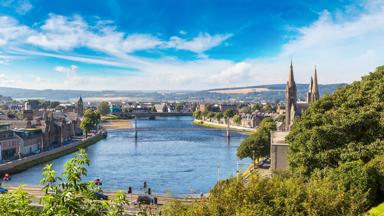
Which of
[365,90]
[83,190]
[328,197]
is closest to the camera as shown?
[83,190]

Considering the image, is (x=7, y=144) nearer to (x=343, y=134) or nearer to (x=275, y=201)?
(x=343, y=134)

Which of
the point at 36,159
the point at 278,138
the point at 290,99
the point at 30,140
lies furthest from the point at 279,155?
the point at 290,99

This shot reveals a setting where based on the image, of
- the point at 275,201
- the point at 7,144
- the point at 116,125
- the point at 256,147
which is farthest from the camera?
the point at 116,125

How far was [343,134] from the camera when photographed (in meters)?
24.8

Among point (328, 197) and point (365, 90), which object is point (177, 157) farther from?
point (328, 197)

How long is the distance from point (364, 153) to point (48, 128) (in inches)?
2213

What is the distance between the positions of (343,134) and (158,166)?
31536 millimetres

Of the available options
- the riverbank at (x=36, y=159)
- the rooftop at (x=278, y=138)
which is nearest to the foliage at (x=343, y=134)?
the rooftop at (x=278, y=138)

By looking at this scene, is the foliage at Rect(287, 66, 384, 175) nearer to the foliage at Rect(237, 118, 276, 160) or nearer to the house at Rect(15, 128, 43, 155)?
the foliage at Rect(237, 118, 276, 160)

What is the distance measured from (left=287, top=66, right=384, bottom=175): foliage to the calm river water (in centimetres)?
1282

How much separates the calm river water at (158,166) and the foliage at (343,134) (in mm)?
12821

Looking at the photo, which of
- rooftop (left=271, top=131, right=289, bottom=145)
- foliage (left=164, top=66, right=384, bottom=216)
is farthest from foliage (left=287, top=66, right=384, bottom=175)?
rooftop (left=271, top=131, right=289, bottom=145)

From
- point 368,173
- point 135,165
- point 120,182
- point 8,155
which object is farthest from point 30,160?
point 368,173

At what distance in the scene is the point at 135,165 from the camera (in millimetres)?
Answer: 54625
